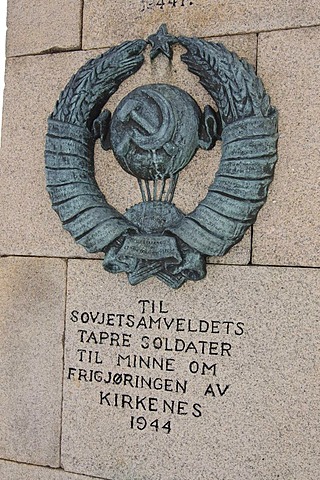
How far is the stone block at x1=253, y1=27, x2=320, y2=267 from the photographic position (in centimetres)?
374

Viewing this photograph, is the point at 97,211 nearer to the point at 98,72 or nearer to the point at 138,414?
the point at 98,72

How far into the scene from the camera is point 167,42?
4082 mm

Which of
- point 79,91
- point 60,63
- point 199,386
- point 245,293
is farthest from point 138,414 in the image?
point 60,63

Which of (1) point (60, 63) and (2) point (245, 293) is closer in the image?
(2) point (245, 293)

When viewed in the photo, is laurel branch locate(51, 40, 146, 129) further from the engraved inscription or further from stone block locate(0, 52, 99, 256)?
the engraved inscription

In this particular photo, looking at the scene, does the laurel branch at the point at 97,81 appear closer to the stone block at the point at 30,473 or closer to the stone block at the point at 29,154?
the stone block at the point at 29,154

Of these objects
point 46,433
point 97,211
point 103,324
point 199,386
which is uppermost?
point 97,211

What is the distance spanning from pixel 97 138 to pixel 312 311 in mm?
1593

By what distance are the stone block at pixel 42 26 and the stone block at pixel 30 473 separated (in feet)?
8.26

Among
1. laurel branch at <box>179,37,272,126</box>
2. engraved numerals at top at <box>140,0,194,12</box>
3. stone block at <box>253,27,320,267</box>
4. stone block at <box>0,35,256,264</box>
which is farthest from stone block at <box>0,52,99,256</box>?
stone block at <box>253,27,320,267</box>

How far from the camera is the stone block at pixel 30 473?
14.0 ft

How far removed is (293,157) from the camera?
12.4ft

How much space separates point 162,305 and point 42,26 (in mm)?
1896

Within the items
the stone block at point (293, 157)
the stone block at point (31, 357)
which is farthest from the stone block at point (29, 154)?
the stone block at point (293, 157)
